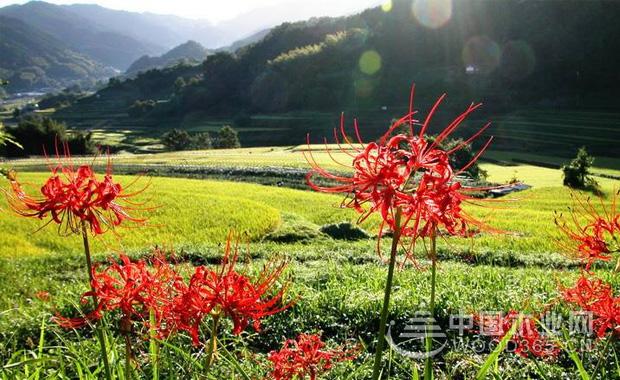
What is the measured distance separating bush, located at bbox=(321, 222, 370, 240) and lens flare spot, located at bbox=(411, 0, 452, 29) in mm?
88473

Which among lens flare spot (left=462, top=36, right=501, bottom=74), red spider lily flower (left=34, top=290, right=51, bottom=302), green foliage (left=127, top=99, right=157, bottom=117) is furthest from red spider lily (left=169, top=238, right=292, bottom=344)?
green foliage (left=127, top=99, right=157, bottom=117)

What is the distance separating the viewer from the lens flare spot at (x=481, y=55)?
8306 cm

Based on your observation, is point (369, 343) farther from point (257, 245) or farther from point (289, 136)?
point (289, 136)

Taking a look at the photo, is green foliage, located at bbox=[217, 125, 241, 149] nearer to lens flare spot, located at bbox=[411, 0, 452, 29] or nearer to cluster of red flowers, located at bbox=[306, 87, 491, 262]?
lens flare spot, located at bbox=[411, 0, 452, 29]

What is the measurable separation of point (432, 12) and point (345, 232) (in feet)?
310

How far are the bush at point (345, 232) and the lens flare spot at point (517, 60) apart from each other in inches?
2893

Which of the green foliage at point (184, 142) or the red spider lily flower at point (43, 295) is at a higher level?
the red spider lily flower at point (43, 295)

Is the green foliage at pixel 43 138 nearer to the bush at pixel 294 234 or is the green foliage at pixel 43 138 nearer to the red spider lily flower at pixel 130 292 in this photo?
the bush at pixel 294 234

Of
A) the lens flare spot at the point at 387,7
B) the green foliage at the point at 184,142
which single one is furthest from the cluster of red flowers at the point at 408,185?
the lens flare spot at the point at 387,7

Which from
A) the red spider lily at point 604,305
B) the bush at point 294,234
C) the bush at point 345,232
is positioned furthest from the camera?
the bush at point 345,232

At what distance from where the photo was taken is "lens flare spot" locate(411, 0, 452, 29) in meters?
95.6

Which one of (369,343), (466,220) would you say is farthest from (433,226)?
(369,343)

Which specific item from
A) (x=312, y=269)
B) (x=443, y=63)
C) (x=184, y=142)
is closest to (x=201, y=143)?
(x=184, y=142)

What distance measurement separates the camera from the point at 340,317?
6141mm
